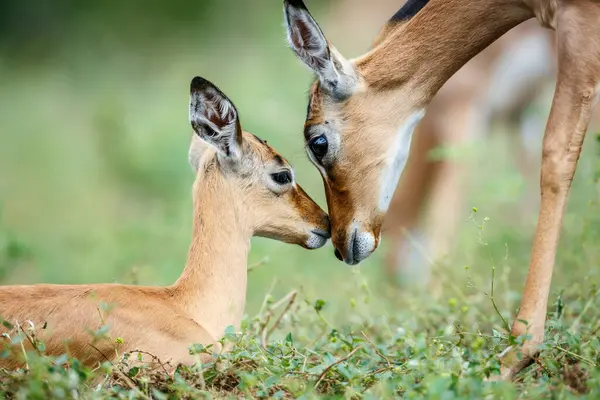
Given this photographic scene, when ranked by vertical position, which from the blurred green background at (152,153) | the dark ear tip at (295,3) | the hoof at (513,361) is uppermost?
the dark ear tip at (295,3)

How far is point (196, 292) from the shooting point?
4727 millimetres

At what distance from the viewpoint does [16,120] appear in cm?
1145

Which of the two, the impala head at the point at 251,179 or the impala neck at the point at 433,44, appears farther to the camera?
the impala neck at the point at 433,44

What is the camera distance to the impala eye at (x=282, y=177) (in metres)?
5.00

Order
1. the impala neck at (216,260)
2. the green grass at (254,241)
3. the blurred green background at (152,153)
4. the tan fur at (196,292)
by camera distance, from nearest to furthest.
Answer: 1. the green grass at (254,241)
2. the tan fur at (196,292)
3. the impala neck at (216,260)
4. the blurred green background at (152,153)

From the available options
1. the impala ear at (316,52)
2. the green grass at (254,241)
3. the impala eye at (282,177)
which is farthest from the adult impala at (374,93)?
the green grass at (254,241)

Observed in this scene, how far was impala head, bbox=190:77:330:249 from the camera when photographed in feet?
15.9

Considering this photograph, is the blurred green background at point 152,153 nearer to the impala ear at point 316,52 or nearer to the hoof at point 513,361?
the hoof at point 513,361

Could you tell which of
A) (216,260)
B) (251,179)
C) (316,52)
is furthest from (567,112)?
(216,260)

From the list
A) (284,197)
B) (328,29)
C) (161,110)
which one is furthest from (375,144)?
(328,29)

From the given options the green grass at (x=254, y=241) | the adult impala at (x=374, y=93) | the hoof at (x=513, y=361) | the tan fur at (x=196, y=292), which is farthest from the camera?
the adult impala at (x=374, y=93)

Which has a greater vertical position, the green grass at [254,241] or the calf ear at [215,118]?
the calf ear at [215,118]

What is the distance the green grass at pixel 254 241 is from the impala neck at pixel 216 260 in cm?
22

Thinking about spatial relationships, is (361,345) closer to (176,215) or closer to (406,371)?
(406,371)
